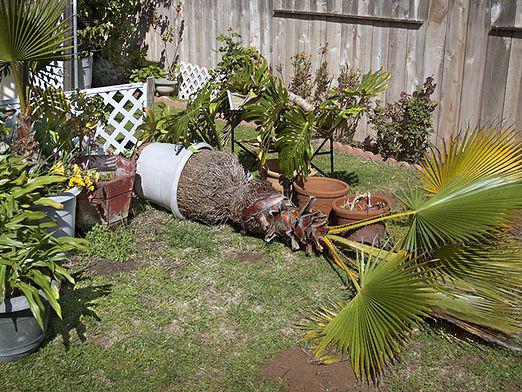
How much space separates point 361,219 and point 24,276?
258 centimetres

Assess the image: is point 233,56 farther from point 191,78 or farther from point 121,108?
point 121,108

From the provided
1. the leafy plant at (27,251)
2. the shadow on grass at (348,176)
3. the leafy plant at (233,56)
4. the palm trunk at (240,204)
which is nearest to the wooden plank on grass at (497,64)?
the shadow on grass at (348,176)

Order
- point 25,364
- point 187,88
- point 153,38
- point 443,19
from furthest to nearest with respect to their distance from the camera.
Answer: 1. point 153,38
2. point 187,88
3. point 443,19
4. point 25,364

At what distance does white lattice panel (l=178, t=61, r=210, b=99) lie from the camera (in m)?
10.3

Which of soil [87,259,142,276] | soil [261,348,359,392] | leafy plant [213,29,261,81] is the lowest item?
Result: soil [261,348,359,392]

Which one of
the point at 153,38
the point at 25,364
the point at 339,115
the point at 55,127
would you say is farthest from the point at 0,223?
the point at 153,38

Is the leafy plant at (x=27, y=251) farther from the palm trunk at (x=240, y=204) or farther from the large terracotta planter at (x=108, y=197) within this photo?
the palm trunk at (x=240, y=204)

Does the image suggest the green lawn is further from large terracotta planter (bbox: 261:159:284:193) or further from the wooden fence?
the wooden fence

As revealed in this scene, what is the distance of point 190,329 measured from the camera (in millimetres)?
4227

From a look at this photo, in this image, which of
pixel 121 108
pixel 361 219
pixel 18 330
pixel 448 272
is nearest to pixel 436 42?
pixel 361 219

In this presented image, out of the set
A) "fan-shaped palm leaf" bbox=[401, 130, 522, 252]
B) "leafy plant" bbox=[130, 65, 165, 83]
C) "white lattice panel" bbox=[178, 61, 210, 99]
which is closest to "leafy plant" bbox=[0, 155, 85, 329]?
"fan-shaped palm leaf" bbox=[401, 130, 522, 252]

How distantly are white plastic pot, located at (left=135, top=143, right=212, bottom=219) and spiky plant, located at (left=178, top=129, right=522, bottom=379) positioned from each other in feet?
6.26

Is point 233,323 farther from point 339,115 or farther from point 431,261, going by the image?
point 339,115

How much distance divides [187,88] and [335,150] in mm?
3656
